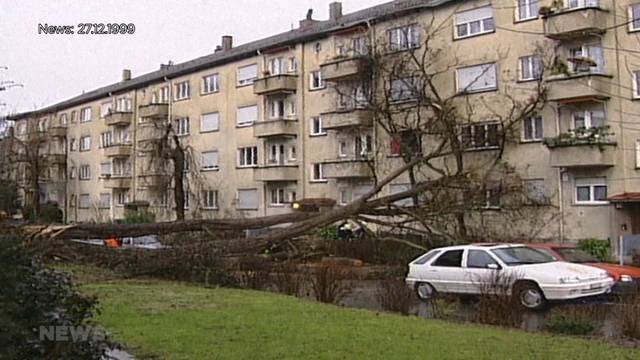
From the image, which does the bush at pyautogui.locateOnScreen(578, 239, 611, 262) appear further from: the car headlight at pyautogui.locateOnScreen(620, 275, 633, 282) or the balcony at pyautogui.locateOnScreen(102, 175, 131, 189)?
the balcony at pyautogui.locateOnScreen(102, 175, 131, 189)

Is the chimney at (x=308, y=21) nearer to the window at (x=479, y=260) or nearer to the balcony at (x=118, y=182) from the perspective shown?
the balcony at (x=118, y=182)

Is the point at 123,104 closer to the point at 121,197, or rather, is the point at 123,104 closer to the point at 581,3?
the point at 121,197

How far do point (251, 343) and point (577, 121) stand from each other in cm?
2612

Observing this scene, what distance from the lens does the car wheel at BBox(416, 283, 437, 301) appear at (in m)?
18.7

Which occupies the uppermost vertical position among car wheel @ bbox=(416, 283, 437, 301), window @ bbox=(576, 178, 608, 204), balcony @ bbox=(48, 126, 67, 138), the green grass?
balcony @ bbox=(48, 126, 67, 138)

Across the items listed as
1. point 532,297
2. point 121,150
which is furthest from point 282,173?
point 532,297

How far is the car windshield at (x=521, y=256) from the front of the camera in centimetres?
1773

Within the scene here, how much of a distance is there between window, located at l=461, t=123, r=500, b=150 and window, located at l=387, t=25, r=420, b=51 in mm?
5777

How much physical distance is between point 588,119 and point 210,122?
30.2m

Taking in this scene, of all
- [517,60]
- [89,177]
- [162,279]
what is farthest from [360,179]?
[89,177]

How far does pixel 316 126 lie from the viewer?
4691cm

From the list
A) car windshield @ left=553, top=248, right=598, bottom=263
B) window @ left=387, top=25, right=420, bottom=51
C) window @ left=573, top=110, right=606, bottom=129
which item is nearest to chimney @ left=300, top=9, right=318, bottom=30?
window @ left=387, top=25, right=420, bottom=51

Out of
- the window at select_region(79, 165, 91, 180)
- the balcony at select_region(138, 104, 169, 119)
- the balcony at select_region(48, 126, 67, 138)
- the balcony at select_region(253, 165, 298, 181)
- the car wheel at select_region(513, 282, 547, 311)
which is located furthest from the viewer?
the balcony at select_region(48, 126, 67, 138)

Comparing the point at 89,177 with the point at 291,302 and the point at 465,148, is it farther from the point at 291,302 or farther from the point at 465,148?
the point at 291,302
